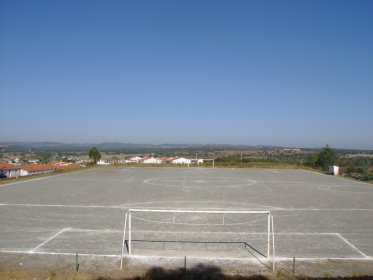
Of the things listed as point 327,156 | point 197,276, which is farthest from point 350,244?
point 327,156

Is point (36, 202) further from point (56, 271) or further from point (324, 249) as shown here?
point (324, 249)

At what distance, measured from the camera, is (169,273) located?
802cm

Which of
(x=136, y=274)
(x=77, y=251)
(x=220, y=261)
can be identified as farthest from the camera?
(x=77, y=251)

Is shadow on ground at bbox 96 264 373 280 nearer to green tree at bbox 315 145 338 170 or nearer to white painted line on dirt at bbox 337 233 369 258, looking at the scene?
white painted line on dirt at bbox 337 233 369 258

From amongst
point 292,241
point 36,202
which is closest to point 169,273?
point 292,241

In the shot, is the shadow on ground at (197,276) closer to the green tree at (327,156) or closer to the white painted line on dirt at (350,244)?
the white painted line on dirt at (350,244)

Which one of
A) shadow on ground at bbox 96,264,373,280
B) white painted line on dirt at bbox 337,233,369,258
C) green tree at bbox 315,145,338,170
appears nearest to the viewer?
shadow on ground at bbox 96,264,373,280

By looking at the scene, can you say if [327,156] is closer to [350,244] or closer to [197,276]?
[350,244]

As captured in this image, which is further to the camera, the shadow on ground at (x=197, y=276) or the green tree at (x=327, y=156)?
the green tree at (x=327, y=156)

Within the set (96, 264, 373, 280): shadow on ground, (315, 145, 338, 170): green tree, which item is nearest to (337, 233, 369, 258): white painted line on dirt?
(96, 264, 373, 280): shadow on ground

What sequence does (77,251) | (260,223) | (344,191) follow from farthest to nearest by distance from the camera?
(344,191), (260,223), (77,251)

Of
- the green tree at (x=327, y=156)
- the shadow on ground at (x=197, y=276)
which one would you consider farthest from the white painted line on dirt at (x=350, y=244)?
the green tree at (x=327, y=156)

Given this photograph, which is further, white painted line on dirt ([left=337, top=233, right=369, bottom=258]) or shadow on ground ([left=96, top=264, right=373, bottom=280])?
white painted line on dirt ([left=337, top=233, right=369, bottom=258])

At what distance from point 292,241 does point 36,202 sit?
1105cm
